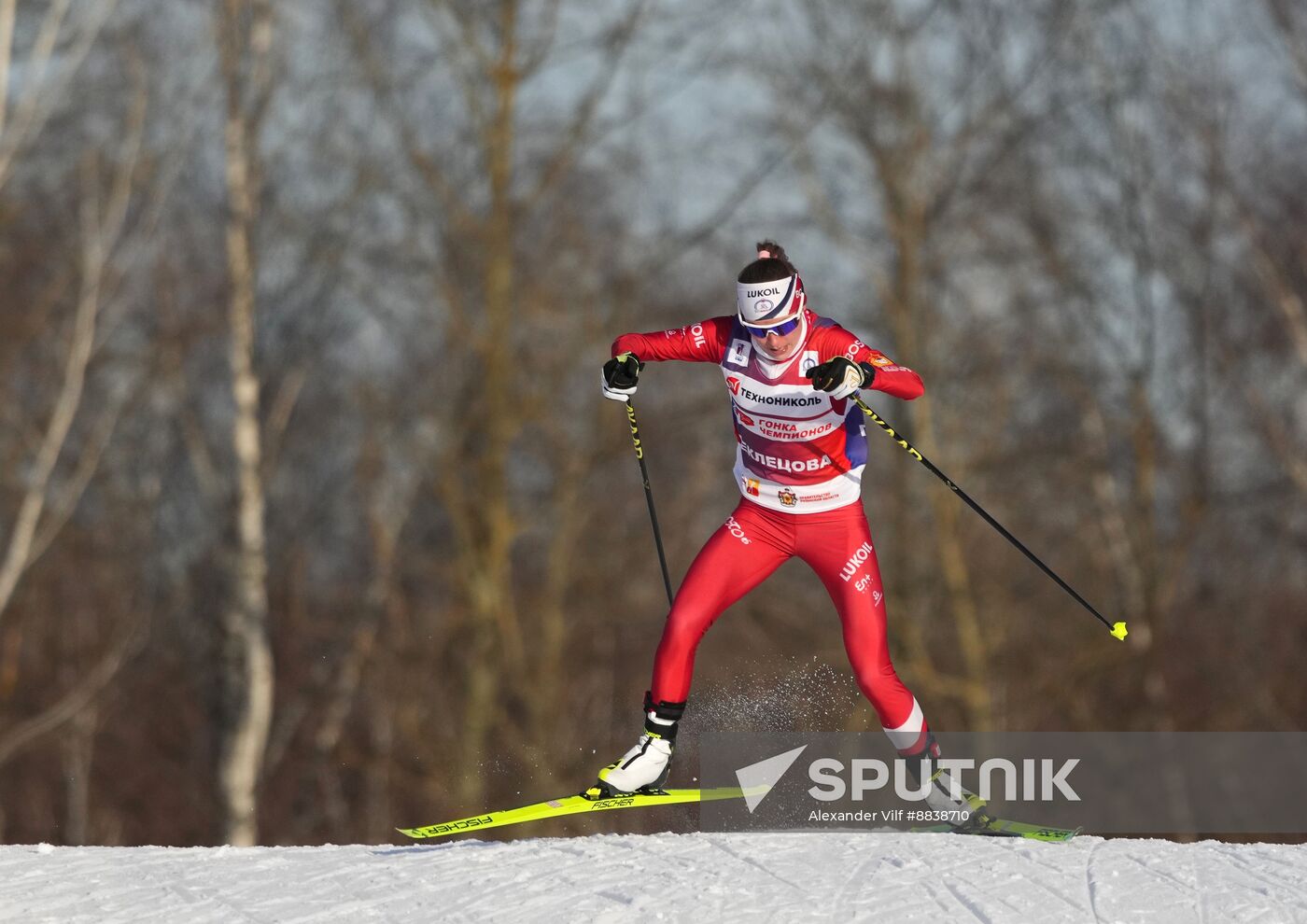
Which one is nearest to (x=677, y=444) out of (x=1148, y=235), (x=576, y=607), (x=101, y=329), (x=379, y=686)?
(x=576, y=607)

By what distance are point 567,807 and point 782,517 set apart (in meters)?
1.50

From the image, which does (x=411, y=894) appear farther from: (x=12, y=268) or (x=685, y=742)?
(x=12, y=268)

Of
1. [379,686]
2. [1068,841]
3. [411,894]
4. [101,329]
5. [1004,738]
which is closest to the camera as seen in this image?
[411,894]

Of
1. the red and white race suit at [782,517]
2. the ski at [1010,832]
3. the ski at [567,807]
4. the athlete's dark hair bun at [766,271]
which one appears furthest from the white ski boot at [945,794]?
the athlete's dark hair bun at [766,271]

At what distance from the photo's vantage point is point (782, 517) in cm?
619

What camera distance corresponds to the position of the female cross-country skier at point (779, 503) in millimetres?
5926

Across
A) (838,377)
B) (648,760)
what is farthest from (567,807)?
(838,377)

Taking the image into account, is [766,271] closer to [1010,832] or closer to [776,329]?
[776,329]

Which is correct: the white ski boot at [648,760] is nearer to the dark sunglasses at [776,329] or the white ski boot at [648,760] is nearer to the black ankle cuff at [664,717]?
the black ankle cuff at [664,717]

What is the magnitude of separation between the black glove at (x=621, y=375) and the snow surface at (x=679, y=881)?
6.24 feet

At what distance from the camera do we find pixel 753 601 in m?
19.2

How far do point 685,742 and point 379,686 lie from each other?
42.4 ft

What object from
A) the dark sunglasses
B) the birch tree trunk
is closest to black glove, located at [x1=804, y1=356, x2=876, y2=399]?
the dark sunglasses

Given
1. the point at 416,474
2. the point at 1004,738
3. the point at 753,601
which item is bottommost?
the point at 1004,738
